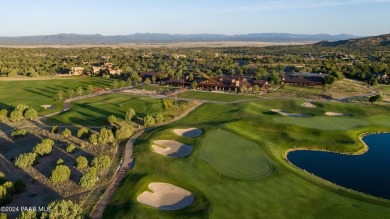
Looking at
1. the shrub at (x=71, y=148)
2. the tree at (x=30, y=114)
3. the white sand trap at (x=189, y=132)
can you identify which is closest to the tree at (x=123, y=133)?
the shrub at (x=71, y=148)

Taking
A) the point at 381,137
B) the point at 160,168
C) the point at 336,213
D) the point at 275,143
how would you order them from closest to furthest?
the point at 336,213 → the point at 160,168 → the point at 275,143 → the point at 381,137

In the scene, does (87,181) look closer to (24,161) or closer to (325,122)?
(24,161)

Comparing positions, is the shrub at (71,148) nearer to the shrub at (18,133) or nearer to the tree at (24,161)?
the tree at (24,161)

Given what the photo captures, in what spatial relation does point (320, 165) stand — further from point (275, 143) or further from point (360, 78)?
point (360, 78)

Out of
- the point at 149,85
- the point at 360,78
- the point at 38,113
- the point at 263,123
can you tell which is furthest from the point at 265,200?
the point at 360,78

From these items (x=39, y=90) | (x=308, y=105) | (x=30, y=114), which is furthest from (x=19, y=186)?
(x=39, y=90)

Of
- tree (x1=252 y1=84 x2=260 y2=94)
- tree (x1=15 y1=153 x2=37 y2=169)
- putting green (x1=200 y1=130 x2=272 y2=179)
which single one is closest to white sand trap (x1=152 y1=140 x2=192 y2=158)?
putting green (x1=200 y1=130 x2=272 y2=179)

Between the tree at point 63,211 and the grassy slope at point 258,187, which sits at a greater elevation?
the tree at point 63,211
